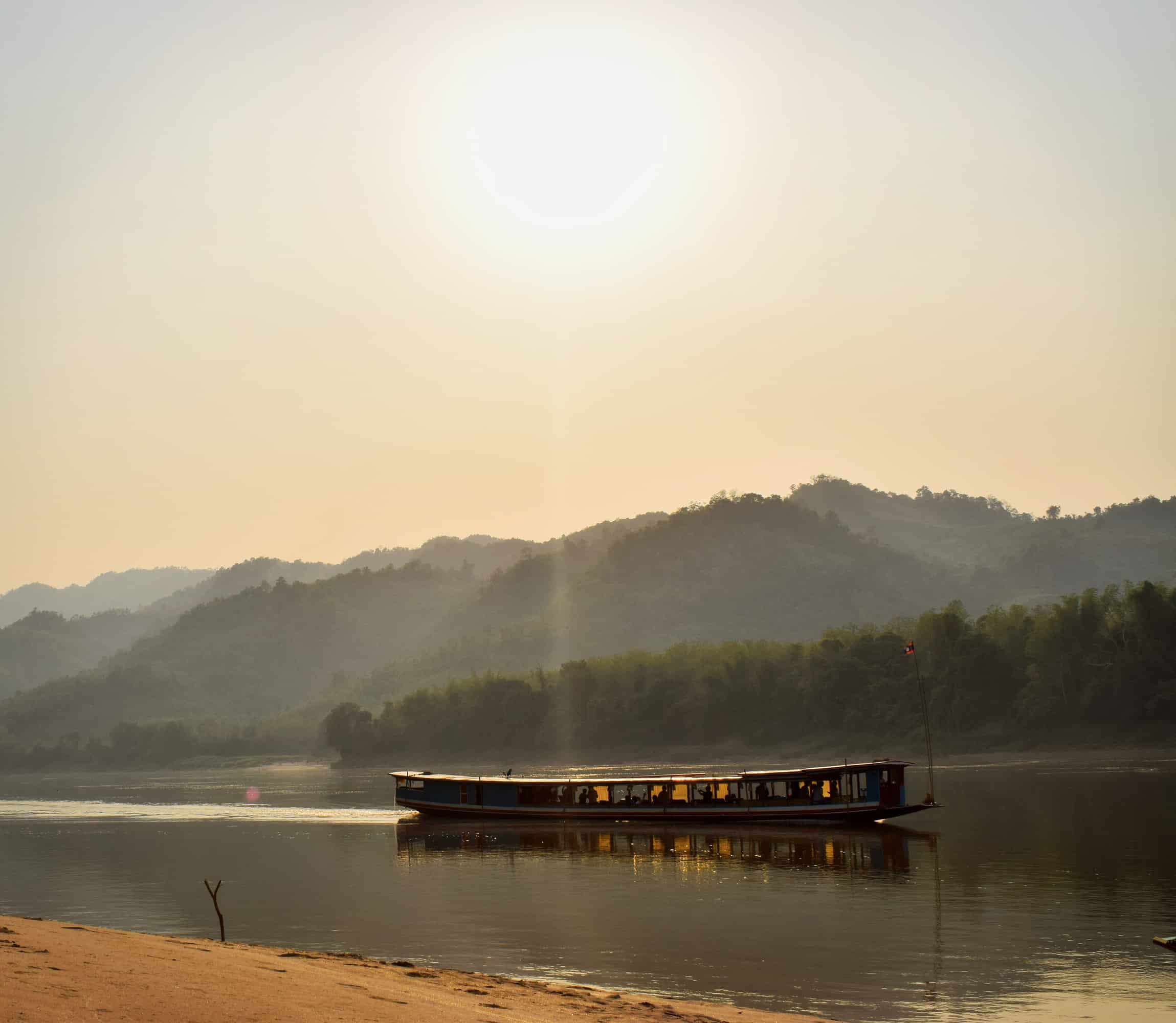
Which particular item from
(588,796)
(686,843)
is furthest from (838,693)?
(686,843)

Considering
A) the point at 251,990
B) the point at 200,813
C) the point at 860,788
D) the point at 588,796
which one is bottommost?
the point at 200,813

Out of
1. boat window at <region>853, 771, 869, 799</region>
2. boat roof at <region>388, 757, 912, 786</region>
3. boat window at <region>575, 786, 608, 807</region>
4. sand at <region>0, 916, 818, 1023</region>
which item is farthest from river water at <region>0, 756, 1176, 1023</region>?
sand at <region>0, 916, 818, 1023</region>

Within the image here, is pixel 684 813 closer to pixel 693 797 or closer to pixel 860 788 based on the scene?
pixel 693 797

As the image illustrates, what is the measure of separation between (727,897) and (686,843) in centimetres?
2189

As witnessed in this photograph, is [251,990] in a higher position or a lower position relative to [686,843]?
higher

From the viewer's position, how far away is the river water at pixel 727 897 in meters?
32.8

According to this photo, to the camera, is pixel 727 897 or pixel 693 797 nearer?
pixel 727 897

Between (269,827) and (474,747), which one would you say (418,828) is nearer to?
(269,827)

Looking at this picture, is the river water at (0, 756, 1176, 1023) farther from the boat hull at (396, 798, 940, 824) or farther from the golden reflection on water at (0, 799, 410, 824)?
the golden reflection on water at (0, 799, 410, 824)

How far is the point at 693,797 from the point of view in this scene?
256 ft

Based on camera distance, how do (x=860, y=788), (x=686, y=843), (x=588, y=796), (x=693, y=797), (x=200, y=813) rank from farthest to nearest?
→ (x=200, y=813) < (x=588, y=796) < (x=693, y=797) < (x=860, y=788) < (x=686, y=843)

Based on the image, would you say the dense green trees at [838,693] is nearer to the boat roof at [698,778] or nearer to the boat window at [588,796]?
the boat roof at [698,778]

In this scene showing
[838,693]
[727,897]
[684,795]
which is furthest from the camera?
[838,693]

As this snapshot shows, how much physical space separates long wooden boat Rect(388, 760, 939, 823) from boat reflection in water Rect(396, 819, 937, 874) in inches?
29.7
